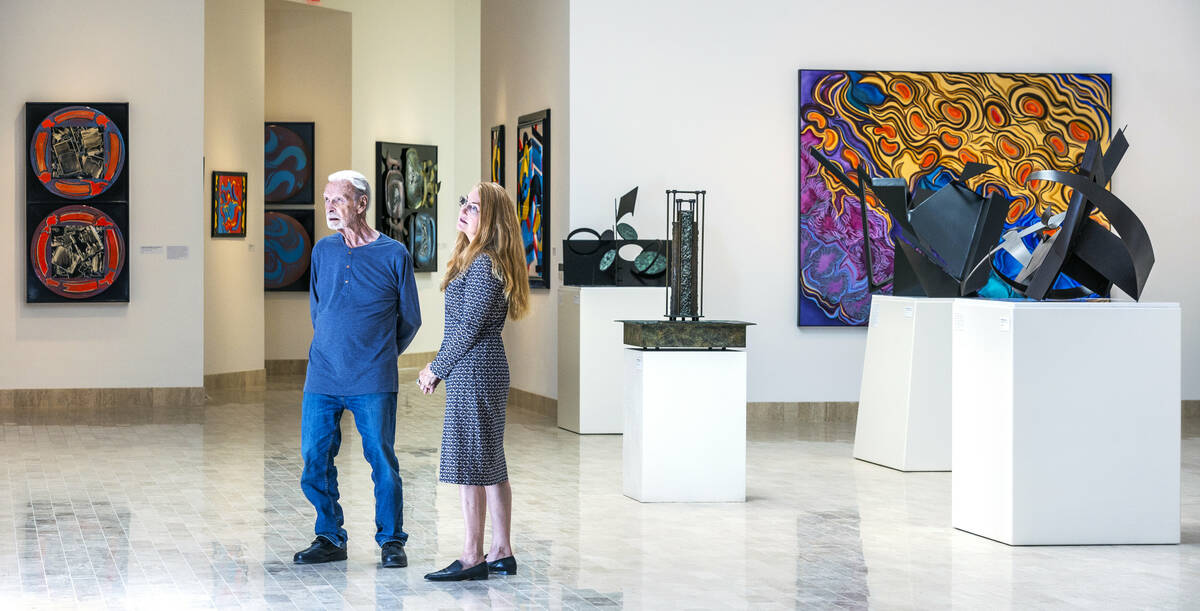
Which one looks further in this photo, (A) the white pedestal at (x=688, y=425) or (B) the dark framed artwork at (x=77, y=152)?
(B) the dark framed artwork at (x=77, y=152)

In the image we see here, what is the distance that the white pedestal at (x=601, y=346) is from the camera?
36.6 ft

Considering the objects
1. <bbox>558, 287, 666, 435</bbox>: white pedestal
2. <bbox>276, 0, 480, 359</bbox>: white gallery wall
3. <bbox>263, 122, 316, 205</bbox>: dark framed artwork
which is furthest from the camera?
<bbox>276, 0, 480, 359</bbox>: white gallery wall

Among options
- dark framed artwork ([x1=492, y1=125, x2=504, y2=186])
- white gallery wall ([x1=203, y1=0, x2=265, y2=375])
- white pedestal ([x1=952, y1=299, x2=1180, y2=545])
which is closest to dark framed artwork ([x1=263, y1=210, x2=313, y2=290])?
white gallery wall ([x1=203, y1=0, x2=265, y2=375])

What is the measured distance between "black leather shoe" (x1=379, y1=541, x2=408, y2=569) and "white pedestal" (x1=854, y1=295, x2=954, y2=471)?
4.35 meters

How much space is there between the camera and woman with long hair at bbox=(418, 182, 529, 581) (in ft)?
18.4

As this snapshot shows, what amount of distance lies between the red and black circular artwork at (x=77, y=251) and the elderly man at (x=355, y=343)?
7499 mm

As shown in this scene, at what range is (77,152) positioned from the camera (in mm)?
12805

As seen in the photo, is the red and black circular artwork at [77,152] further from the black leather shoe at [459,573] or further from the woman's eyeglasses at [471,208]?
the black leather shoe at [459,573]

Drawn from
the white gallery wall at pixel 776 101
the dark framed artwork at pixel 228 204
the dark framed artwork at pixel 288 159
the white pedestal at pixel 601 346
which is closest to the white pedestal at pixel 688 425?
the white pedestal at pixel 601 346

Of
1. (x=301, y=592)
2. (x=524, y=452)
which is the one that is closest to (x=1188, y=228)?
(x=524, y=452)

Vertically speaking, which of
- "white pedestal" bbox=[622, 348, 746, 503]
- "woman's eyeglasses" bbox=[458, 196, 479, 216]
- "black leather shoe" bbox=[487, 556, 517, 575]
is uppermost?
"woman's eyeglasses" bbox=[458, 196, 479, 216]

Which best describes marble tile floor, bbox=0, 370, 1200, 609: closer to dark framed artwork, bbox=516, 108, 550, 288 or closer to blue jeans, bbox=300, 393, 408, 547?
blue jeans, bbox=300, 393, 408, 547

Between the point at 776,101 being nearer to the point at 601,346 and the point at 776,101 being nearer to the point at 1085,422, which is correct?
the point at 601,346

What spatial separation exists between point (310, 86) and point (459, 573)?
1251cm
